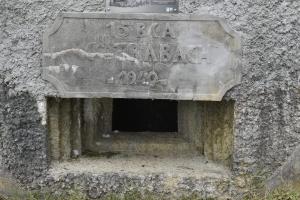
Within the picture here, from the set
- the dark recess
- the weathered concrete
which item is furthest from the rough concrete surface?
the dark recess

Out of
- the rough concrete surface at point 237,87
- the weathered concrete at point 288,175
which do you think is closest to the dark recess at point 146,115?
the rough concrete surface at point 237,87

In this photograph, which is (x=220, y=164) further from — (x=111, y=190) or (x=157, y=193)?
(x=111, y=190)

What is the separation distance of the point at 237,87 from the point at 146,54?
45 centimetres

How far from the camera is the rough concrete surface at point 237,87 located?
2.27 meters

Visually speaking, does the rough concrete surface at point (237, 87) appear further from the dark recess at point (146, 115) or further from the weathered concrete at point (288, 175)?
the dark recess at point (146, 115)

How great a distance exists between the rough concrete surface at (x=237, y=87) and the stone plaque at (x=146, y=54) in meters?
0.05

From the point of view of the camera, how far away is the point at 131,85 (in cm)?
231

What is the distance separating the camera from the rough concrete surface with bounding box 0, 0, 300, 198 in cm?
227

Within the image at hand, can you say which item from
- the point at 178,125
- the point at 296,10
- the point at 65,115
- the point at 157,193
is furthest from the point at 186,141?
the point at 296,10

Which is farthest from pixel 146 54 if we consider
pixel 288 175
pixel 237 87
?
pixel 288 175

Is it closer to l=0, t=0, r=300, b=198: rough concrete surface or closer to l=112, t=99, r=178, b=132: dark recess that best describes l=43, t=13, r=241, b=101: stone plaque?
l=0, t=0, r=300, b=198: rough concrete surface

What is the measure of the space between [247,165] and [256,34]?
0.62 m

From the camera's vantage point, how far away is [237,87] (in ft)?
7.57

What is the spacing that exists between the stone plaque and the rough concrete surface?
0.05 meters
